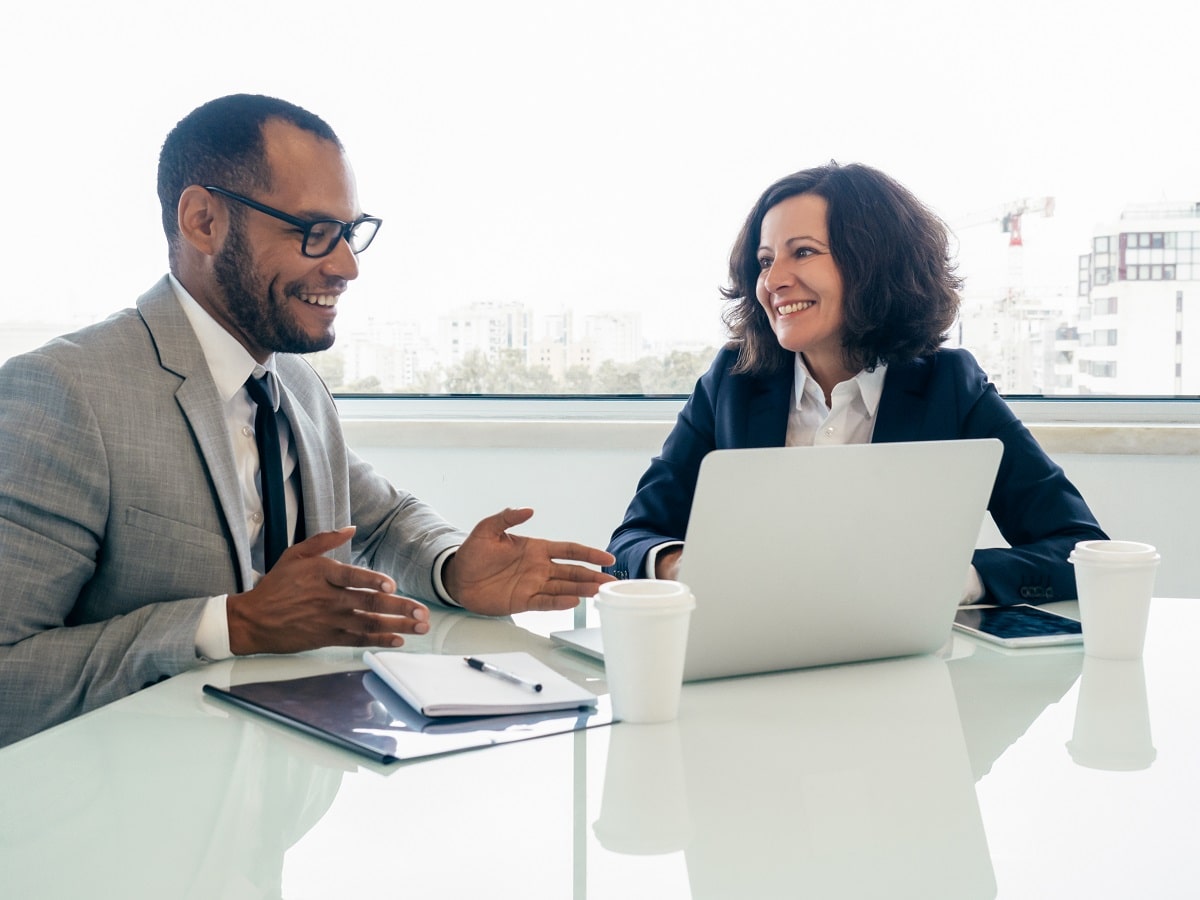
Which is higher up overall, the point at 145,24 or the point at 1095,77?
the point at 145,24

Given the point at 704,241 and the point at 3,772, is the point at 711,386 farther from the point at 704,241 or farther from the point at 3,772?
the point at 3,772

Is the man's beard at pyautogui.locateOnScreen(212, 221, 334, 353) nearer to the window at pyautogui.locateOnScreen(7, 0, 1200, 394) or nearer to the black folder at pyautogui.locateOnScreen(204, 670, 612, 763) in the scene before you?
the black folder at pyautogui.locateOnScreen(204, 670, 612, 763)

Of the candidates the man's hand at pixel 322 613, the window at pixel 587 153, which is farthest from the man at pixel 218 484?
the window at pixel 587 153

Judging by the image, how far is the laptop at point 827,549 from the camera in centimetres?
101

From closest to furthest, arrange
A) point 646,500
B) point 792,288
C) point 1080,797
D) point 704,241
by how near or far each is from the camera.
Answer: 1. point 1080,797
2. point 646,500
3. point 792,288
4. point 704,241

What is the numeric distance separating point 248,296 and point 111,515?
44cm

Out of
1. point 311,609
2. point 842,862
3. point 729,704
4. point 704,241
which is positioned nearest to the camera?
point 842,862

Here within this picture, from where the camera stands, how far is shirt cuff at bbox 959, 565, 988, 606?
1443mm

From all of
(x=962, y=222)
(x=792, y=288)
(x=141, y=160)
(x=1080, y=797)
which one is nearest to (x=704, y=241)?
(x=962, y=222)

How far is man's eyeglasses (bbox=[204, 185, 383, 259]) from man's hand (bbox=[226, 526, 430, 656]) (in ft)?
2.04

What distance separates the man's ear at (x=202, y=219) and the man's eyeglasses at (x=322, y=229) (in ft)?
0.06

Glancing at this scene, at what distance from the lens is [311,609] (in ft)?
3.86

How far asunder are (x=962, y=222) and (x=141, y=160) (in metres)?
2.35

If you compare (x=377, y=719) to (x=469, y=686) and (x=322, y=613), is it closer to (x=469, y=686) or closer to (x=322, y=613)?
(x=469, y=686)
